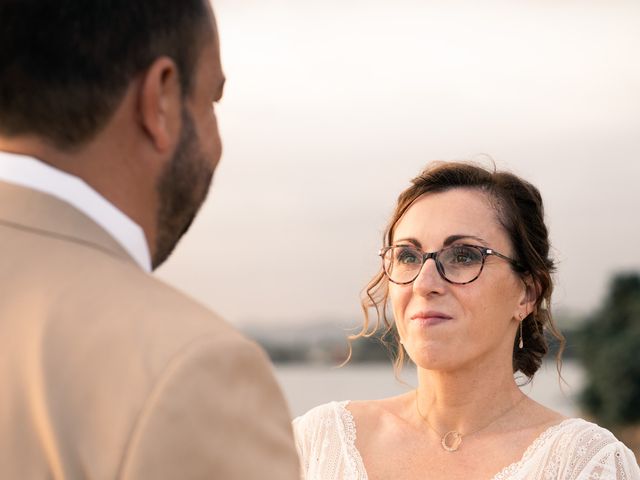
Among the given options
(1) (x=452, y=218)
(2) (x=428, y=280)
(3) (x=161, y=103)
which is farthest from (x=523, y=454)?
(3) (x=161, y=103)

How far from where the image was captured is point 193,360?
64.2 inches

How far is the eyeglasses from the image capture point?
4684 mm

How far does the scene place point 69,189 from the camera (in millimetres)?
1771

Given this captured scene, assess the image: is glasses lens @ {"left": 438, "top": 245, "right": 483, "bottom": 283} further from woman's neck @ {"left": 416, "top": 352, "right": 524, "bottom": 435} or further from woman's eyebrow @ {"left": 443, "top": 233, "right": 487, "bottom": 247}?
woman's neck @ {"left": 416, "top": 352, "right": 524, "bottom": 435}

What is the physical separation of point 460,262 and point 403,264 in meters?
0.27

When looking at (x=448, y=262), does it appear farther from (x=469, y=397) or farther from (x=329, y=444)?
(x=329, y=444)

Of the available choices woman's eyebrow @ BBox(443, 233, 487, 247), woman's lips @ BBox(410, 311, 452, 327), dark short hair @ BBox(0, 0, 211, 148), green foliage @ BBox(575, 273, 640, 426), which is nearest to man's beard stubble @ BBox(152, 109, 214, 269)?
dark short hair @ BBox(0, 0, 211, 148)

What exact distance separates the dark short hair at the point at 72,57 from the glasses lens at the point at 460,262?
3.06 m

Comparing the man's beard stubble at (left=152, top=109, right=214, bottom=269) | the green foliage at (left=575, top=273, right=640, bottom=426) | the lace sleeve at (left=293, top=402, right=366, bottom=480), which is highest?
the man's beard stubble at (left=152, top=109, right=214, bottom=269)

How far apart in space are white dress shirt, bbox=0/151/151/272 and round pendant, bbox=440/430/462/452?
10.3ft

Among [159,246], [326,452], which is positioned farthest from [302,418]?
[159,246]

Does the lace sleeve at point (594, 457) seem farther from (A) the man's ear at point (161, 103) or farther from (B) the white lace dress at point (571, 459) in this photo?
(A) the man's ear at point (161, 103)

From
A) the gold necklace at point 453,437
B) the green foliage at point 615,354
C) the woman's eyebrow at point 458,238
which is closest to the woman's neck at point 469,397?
the gold necklace at point 453,437

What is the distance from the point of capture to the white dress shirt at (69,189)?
1.77 meters
